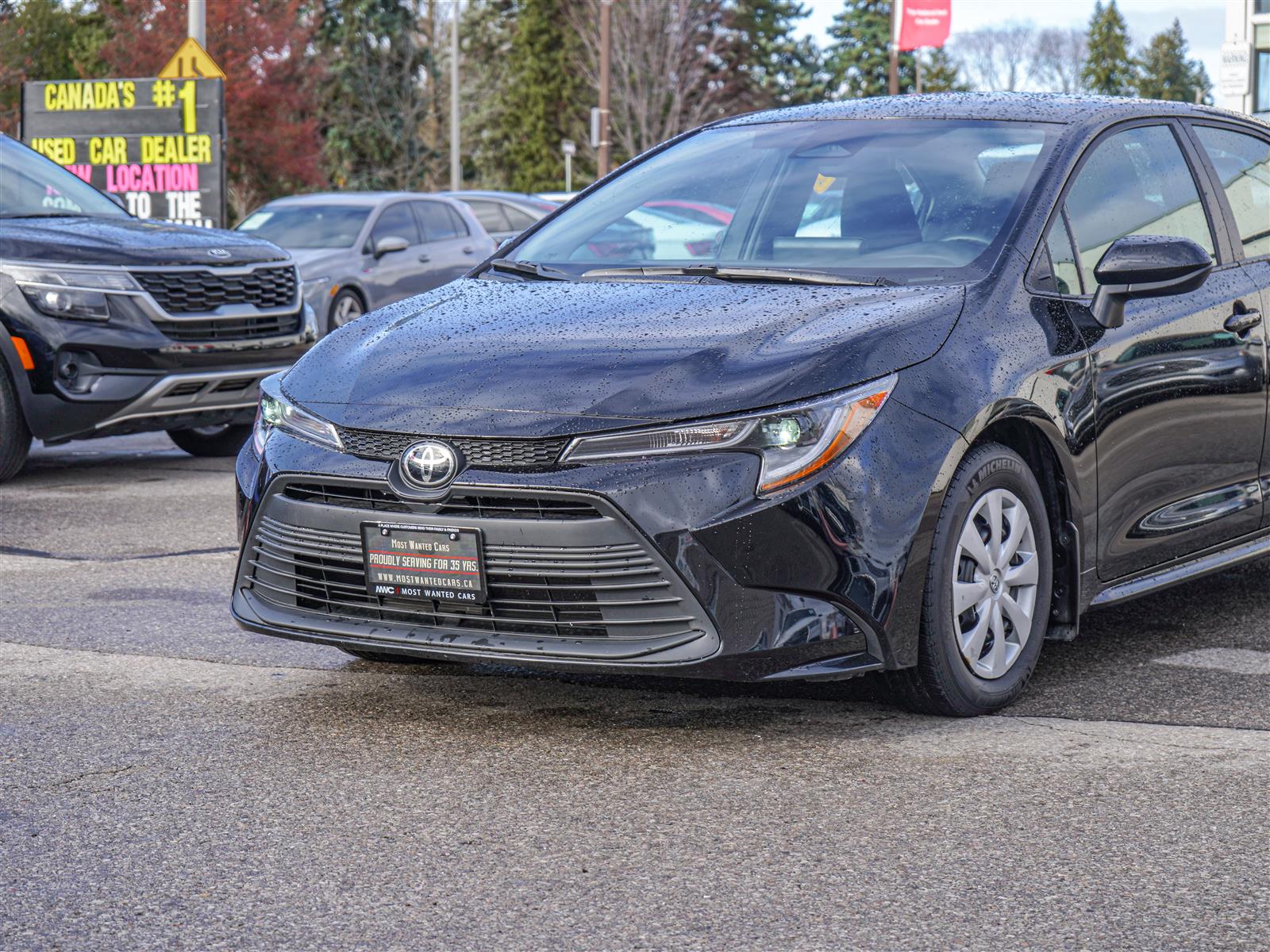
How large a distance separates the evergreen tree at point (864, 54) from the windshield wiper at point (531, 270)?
66.2m

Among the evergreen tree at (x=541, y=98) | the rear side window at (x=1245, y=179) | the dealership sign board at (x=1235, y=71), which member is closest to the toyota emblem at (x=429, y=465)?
the rear side window at (x=1245, y=179)

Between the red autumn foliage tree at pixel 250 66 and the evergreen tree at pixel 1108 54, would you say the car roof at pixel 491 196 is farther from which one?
the evergreen tree at pixel 1108 54

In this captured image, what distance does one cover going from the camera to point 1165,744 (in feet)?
14.1

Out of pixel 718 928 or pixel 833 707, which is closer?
pixel 718 928

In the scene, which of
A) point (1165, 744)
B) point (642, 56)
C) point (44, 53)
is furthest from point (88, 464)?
point (642, 56)

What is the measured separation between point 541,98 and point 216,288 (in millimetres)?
58875

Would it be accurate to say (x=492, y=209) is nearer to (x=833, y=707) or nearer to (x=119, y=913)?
(x=833, y=707)

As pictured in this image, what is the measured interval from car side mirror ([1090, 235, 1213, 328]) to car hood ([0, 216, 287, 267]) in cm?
558

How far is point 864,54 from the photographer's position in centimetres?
7062

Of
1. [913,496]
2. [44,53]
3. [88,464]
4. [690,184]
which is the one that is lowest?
[88,464]

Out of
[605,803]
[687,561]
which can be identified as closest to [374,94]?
[687,561]

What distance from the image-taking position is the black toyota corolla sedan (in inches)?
158

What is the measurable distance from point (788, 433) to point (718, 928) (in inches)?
50.6

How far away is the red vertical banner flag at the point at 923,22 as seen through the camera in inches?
1892
